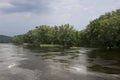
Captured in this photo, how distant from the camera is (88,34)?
102062 mm

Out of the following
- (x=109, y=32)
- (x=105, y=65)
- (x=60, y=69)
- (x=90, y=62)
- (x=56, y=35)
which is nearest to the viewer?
(x=60, y=69)

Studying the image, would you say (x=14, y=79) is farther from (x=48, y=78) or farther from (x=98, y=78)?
(x=98, y=78)

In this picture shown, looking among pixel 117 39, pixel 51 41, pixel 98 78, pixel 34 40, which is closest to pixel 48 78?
pixel 98 78

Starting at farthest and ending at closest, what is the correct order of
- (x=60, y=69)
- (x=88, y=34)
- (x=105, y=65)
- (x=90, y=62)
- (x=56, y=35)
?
(x=56, y=35) → (x=88, y=34) → (x=90, y=62) → (x=105, y=65) → (x=60, y=69)

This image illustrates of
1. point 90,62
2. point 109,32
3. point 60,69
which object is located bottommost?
point 60,69

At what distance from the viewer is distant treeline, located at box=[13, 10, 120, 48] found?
79.2 m

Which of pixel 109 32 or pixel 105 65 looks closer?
pixel 105 65

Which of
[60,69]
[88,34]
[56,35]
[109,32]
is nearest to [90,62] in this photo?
[60,69]

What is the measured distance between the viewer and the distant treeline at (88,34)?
79188mm

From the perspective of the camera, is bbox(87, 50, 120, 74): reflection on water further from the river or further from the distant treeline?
the distant treeline

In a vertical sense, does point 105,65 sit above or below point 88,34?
below

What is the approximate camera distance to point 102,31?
82.2m

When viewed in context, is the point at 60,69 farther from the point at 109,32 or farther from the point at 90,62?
the point at 109,32

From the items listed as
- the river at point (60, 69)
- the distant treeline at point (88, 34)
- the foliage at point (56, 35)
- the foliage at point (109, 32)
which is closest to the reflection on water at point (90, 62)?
the river at point (60, 69)
